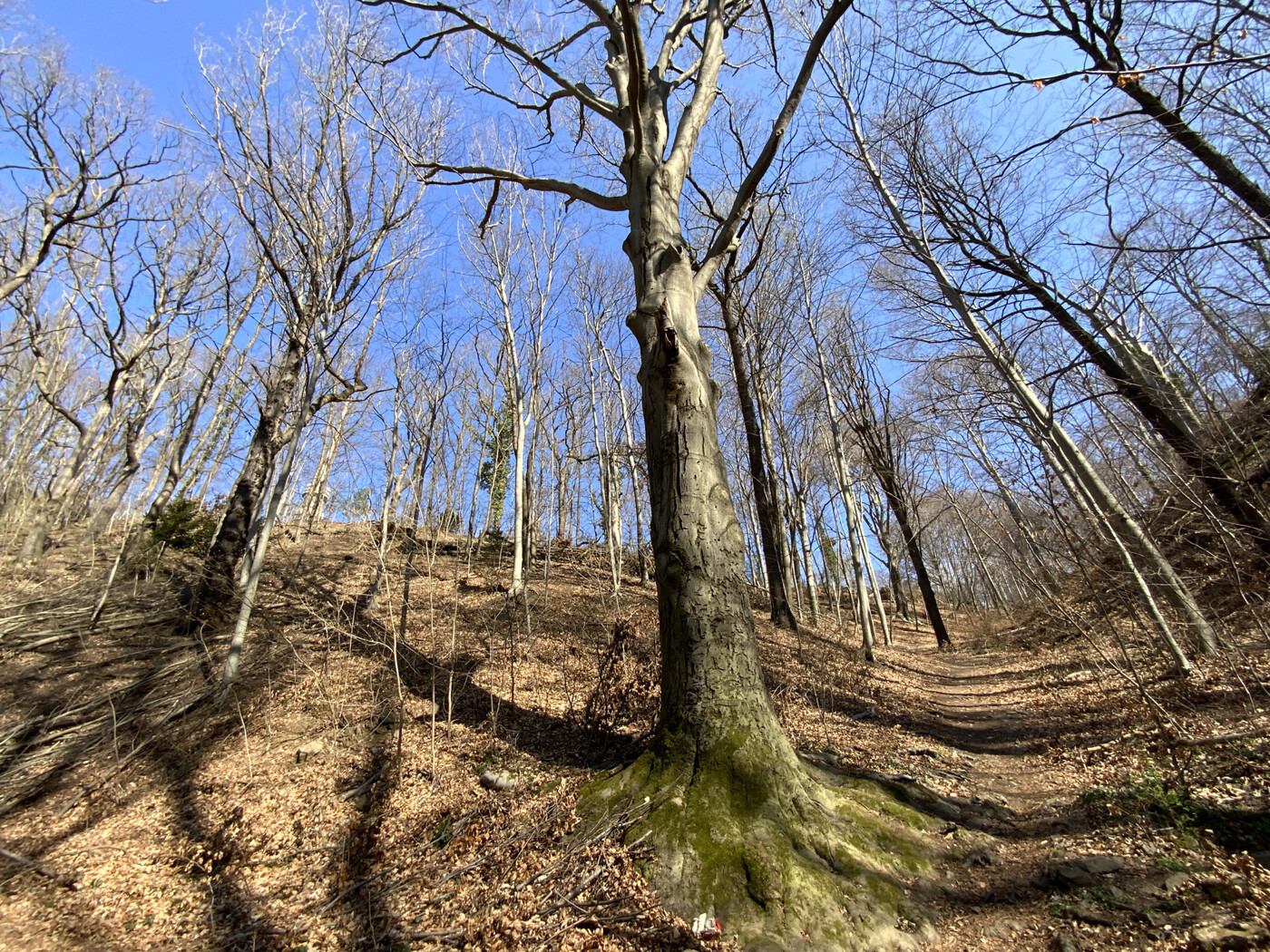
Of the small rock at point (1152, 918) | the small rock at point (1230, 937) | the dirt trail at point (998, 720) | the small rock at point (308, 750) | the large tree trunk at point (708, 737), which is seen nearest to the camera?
the small rock at point (1230, 937)

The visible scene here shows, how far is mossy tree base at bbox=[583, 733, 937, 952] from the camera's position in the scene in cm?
212

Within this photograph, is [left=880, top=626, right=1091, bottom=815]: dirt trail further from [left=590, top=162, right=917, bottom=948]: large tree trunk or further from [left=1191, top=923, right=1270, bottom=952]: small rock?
[left=590, top=162, right=917, bottom=948]: large tree trunk

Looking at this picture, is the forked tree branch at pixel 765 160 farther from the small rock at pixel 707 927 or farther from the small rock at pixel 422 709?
the small rock at pixel 422 709

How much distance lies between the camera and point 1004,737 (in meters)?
5.21

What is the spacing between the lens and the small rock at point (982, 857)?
260cm

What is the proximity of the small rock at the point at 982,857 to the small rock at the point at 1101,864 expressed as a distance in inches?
14.3

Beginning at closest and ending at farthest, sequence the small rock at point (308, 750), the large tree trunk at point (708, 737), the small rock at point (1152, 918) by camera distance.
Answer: the small rock at point (1152, 918) < the large tree trunk at point (708, 737) < the small rock at point (308, 750)

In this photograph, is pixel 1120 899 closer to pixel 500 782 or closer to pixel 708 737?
pixel 708 737

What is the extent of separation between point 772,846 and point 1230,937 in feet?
5.15

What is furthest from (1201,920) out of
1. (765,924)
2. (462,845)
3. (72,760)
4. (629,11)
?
(72,760)

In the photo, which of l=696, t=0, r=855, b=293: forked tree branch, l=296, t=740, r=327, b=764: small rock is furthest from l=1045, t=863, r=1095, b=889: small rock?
l=296, t=740, r=327, b=764: small rock

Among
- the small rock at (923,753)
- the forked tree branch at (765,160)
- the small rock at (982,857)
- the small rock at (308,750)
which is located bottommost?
the small rock at (982,857)

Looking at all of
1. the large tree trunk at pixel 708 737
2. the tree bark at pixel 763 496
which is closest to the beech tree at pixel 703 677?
the large tree trunk at pixel 708 737

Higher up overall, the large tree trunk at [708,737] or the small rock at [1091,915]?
the large tree trunk at [708,737]
